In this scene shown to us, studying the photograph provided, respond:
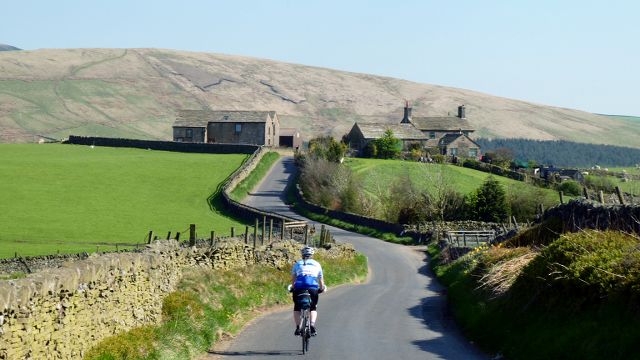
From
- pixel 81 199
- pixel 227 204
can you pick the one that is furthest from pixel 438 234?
pixel 81 199

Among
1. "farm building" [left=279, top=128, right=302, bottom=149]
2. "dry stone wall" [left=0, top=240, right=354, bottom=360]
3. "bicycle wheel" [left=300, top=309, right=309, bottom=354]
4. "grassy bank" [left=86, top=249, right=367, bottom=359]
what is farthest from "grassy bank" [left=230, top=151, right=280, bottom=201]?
"bicycle wheel" [left=300, top=309, right=309, bottom=354]

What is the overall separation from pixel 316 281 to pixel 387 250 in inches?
1861

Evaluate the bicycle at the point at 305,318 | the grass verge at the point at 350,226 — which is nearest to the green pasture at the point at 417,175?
the grass verge at the point at 350,226

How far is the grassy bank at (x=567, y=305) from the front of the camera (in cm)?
1828

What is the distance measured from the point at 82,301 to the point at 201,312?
6.52 m

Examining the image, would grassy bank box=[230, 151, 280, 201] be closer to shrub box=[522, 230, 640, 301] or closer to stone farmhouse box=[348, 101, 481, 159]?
stone farmhouse box=[348, 101, 481, 159]

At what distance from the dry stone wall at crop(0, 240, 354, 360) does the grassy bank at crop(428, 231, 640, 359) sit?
820cm

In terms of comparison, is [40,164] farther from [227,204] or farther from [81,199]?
[227,204]

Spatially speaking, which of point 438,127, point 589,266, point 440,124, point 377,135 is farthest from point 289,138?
point 589,266

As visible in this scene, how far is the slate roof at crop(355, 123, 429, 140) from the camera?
147m

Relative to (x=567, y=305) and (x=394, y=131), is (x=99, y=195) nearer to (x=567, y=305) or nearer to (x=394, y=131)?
(x=567, y=305)

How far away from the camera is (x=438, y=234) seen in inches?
2854

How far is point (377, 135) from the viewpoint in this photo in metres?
146

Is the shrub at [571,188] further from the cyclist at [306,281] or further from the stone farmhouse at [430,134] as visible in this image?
the cyclist at [306,281]
